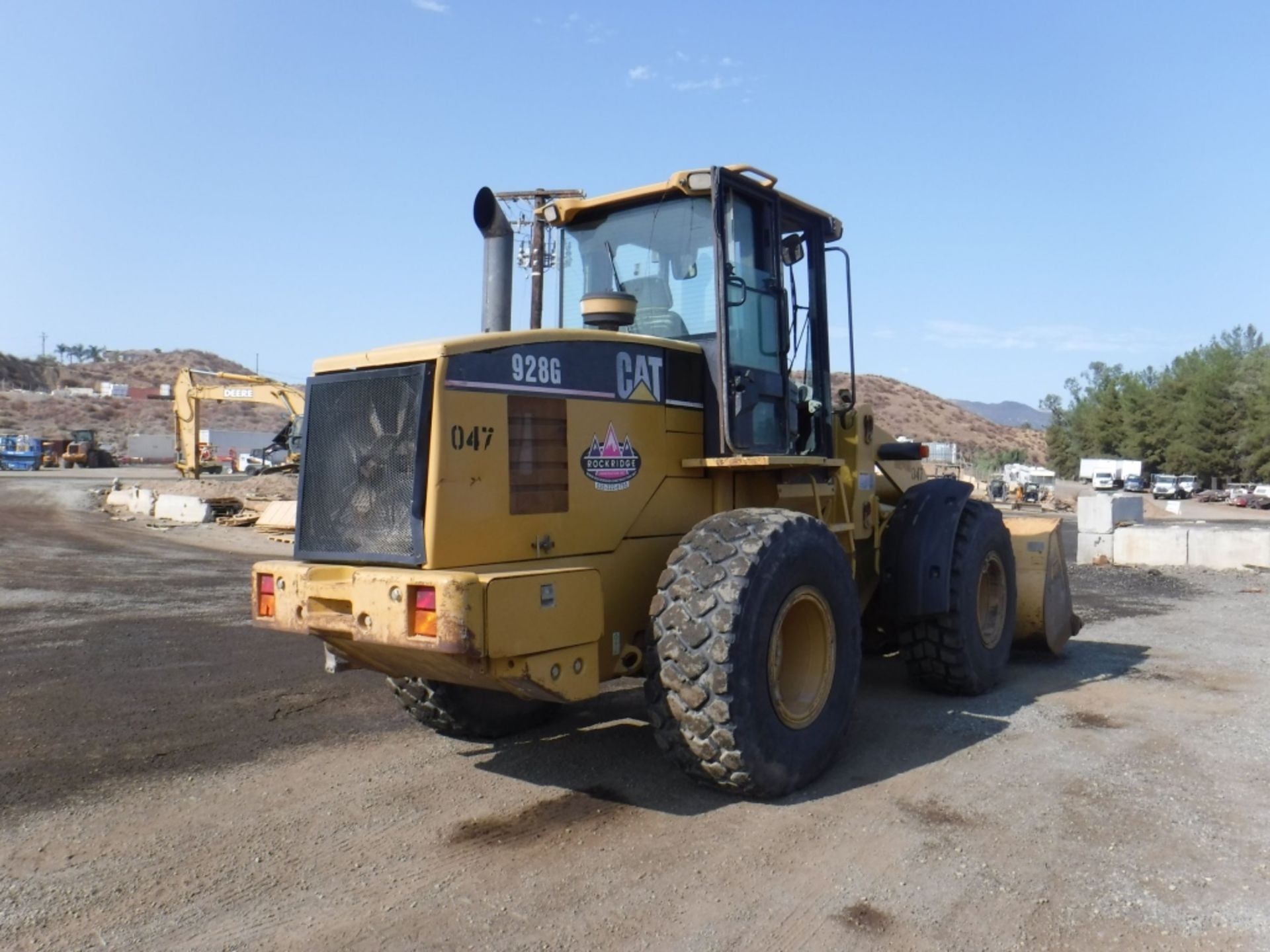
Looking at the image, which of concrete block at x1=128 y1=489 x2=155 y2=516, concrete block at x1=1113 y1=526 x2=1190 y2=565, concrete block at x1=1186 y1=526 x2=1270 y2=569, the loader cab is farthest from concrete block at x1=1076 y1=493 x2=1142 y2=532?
concrete block at x1=128 y1=489 x2=155 y2=516

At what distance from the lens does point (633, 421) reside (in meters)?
5.43

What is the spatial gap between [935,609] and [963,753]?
1206mm

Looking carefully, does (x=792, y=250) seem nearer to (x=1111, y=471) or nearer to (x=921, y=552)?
(x=921, y=552)

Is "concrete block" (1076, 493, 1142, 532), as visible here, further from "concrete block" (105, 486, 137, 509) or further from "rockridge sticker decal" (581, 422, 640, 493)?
Result: "concrete block" (105, 486, 137, 509)

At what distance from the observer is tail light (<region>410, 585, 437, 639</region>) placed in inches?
170

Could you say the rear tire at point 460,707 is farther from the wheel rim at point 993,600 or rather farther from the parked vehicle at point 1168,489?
the parked vehicle at point 1168,489

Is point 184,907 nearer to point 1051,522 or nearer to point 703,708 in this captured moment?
point 703,708

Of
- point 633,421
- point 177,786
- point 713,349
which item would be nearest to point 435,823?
point 177,786

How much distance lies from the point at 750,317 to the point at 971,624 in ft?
8.83

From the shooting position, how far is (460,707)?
5859mm

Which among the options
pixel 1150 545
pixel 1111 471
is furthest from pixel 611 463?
pixel 1111 471

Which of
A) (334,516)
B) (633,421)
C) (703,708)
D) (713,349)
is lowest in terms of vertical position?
(703,708)

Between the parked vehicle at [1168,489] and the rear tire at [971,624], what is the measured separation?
190ft

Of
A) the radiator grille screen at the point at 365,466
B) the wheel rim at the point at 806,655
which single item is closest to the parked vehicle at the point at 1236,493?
the wheel rim at the point at 806,655
